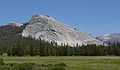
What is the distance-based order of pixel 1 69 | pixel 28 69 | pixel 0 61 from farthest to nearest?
pixel 0 61
pixel 1 69
pixel 28 69

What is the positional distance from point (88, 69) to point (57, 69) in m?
7.09

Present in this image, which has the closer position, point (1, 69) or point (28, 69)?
point (28, 69)

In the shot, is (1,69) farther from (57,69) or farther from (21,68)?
(57,69)

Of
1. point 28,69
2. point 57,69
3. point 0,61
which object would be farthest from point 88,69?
point 0,61

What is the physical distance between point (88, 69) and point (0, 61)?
2521 centimetres

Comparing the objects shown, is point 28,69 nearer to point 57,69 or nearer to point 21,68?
point 21,68

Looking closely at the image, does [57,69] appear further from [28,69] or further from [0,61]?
[0,61]

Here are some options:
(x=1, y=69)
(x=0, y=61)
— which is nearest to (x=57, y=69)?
(x=1, y=69)

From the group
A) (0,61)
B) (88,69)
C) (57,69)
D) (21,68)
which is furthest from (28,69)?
(0,61)

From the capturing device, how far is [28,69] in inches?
1921

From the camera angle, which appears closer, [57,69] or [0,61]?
[57,69]

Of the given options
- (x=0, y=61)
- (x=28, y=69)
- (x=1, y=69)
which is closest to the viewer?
(x=28, y=69)

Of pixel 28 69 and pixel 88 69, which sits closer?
pixel 28 69

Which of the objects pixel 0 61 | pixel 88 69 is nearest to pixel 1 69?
pixel 88 69
